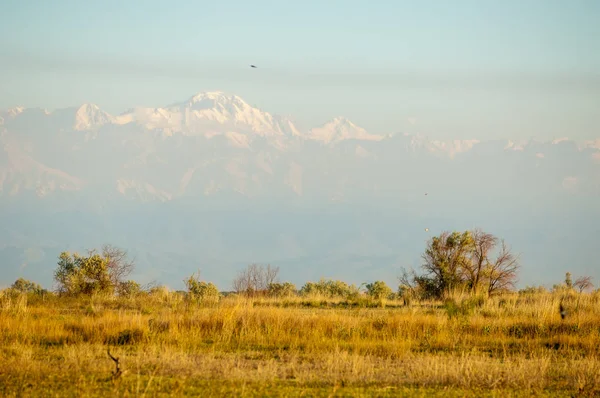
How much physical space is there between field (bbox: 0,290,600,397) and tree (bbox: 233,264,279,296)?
44.1ft

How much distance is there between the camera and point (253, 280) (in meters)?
46.7

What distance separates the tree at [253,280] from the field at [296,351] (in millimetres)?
13433

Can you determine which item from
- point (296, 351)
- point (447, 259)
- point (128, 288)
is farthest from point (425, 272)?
point (296, 351)

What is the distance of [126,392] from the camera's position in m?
14.1

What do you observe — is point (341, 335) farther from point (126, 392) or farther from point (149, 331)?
point (126, 392)

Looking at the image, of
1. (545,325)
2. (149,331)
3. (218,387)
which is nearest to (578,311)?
(545,325)

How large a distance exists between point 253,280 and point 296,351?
2585cm

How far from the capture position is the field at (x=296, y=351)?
15.6m

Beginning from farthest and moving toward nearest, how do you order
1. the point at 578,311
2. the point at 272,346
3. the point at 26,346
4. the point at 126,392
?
the point at 578,311, the point at 272,346, the point at 26,346, the point at 126,392

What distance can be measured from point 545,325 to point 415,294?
17451 mm

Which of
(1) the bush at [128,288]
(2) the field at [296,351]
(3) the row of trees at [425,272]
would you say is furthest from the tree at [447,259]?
(1) the bush at [128,288]

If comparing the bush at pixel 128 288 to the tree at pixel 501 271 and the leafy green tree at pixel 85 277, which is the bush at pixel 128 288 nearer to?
the leafy green tree at pixel 85 277

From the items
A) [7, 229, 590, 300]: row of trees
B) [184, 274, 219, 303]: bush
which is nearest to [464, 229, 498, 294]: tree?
[7, 229, 590, 300]: row of trees

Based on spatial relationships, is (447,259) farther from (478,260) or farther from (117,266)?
(117,266)
